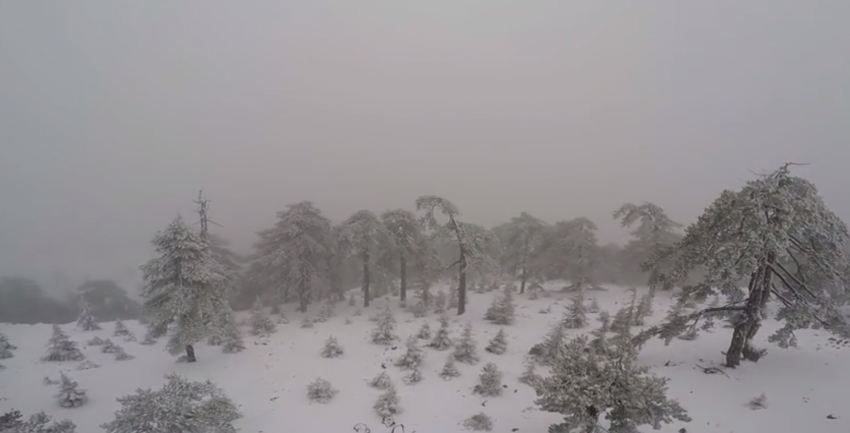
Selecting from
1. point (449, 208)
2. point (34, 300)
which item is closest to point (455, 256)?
point (449, 208)

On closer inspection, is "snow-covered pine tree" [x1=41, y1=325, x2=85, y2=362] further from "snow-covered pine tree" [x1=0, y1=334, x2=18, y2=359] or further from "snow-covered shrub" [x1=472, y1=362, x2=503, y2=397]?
"snow-covered shrub" [x1=472, y1=362, x2=503, y2=397]

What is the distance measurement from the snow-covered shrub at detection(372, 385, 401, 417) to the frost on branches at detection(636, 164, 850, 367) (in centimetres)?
1086

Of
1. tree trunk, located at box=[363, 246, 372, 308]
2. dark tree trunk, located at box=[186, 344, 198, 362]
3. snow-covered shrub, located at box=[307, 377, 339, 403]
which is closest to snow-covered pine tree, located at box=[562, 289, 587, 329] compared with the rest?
snow-covered shrub, located at box=[307, 377, 339, 403]

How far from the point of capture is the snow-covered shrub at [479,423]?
14.1m

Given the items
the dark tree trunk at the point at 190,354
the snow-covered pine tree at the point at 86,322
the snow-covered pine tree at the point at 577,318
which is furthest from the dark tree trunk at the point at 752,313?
the snow-covered pine tree at the point at 86,322

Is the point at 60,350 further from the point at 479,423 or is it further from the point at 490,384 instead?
the point at 490,384

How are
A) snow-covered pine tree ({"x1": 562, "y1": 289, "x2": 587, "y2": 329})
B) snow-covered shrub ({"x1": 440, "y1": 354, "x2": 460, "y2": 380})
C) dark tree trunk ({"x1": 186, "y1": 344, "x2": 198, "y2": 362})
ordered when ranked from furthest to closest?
snow-covered pine tree ({"x1": 562, "y1": 289, "x2": 587, "y2": 329}) < dark tree trunk ({"x1": 186, "y1": 344, "x2": 198, "y2": 362}) < snow-covered shrub ({"x1": 440, "y1": 354, "x2": 460, "y2": 380})

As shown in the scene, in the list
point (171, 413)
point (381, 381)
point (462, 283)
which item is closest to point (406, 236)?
point (462, 283)

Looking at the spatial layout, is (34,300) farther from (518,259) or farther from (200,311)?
(518,259)

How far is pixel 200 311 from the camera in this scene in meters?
18.9

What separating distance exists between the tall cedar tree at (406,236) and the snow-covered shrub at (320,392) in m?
13.6

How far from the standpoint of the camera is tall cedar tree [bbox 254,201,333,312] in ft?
92.5

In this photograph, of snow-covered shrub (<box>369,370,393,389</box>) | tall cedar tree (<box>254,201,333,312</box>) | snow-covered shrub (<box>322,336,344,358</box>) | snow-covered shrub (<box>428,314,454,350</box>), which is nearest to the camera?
snow-covered shrub (<box>369,370,393,389</box>)

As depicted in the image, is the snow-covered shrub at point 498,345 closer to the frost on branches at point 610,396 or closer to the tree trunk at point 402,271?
the frost on branches at point 610,396
